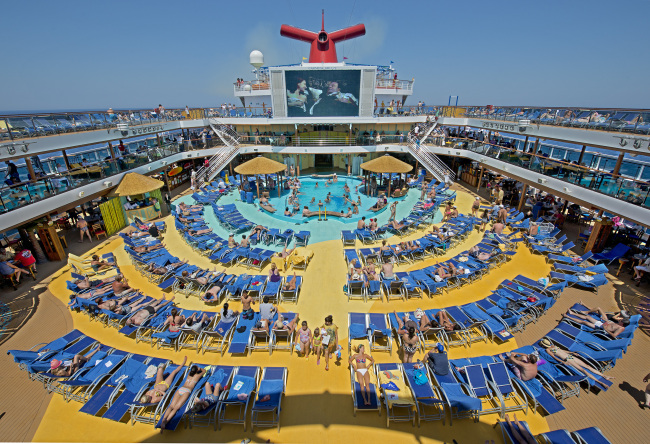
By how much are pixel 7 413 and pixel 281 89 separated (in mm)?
23069

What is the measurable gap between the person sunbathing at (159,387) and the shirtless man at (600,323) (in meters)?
10.5

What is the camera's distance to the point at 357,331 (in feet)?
24.5

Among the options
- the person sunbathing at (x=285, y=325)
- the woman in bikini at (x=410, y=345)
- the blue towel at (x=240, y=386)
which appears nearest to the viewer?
the blue towel at (x=240, y=386)

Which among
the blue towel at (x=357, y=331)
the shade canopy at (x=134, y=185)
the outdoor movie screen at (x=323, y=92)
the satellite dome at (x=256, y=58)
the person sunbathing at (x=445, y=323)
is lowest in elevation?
the blue towel at (x=357, y=331)

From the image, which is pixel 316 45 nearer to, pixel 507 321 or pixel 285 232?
pixel 285 232

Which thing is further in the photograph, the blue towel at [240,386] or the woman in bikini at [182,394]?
the blue towel at [240,386]

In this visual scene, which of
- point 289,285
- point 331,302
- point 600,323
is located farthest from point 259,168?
point 600,323

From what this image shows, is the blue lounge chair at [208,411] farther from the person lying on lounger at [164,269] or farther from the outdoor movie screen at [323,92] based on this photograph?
the outdoor movie screen at [323,92]

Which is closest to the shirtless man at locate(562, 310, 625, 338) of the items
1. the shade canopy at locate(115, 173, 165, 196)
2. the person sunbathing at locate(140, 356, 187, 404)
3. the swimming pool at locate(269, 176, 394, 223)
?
the swimming pool at locate(269, 176, 394, 223)

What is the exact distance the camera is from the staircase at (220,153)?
74.6 feet

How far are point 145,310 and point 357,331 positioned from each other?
613 cm

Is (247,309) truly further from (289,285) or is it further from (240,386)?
(240,386)

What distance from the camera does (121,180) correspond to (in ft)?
50.9

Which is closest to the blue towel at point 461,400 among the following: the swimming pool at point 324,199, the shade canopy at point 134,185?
the swimming pool at point 324,199
